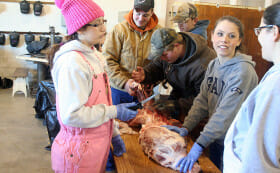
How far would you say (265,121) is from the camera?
94 cm

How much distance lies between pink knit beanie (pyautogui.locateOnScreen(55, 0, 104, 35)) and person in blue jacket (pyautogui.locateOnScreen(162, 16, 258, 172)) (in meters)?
0.92

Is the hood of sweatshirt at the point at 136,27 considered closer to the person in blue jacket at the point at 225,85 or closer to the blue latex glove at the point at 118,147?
the person in blue jacket at the point at 225,85

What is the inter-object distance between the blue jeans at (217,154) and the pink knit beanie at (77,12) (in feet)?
4.35

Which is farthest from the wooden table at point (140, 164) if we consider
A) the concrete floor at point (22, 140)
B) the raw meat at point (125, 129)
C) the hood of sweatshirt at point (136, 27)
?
the concrete floor at point (22, 140)

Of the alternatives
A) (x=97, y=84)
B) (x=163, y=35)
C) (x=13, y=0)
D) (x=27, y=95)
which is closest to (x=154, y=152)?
(x=97, y=84)

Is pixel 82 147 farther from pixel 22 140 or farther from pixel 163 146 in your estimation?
pixel 22 140

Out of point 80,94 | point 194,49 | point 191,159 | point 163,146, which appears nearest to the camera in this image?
point 80,94

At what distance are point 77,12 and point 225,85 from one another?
1.12 metres

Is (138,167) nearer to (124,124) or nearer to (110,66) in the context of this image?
(124,124)

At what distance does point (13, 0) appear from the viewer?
688 cm

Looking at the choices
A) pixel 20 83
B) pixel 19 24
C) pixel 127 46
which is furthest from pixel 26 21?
pixel 127 46

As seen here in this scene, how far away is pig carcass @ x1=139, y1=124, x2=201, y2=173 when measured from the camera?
5.69 ft

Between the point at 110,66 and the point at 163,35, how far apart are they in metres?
0.79

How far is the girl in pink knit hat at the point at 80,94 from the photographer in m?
1.40
